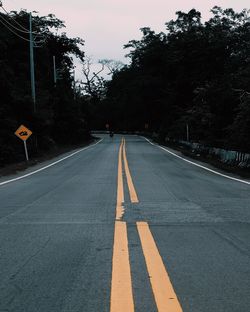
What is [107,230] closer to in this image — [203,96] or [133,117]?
[203,96]

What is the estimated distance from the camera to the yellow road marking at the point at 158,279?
4.08 metres

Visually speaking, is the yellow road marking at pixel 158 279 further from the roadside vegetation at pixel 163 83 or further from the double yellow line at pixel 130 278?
the roadside vegetation at pixel 163 83

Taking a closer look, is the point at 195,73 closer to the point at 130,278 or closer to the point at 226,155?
the point at 226,155

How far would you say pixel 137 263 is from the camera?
5.52 meters

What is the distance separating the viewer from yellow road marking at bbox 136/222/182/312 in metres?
4.08

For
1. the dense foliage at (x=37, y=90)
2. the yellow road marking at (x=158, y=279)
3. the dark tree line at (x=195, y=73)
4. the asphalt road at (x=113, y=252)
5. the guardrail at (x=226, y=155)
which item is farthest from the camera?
Answer: the dark tree line at (x=195, y=73)

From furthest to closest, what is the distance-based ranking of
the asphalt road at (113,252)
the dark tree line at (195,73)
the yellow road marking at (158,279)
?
1. the dark tree line at (195,73)
2. the asphalt road at (113,252)
3. the yellow road marking at (158,279)

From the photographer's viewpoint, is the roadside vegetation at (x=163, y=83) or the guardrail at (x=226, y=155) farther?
the roadside vegetation at (x=163, y=83)

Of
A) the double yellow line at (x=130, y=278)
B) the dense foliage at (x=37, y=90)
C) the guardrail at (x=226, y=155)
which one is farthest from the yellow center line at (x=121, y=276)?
the dense foliage at (x=37, y=90)

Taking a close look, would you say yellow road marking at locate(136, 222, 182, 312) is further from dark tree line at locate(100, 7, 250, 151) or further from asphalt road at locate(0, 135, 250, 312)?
dark tree line at locate(100, 7, 250, 151)

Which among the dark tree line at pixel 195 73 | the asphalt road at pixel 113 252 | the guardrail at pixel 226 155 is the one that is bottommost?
the guardrail at pixel 226 155

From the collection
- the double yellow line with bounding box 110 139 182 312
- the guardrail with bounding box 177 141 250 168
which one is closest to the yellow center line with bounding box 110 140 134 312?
the double yellow line with bounding box 110 139 182 312

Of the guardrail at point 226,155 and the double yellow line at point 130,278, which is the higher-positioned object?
the double yellow line at point 130,278

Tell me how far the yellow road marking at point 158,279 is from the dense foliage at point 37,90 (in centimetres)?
2726
